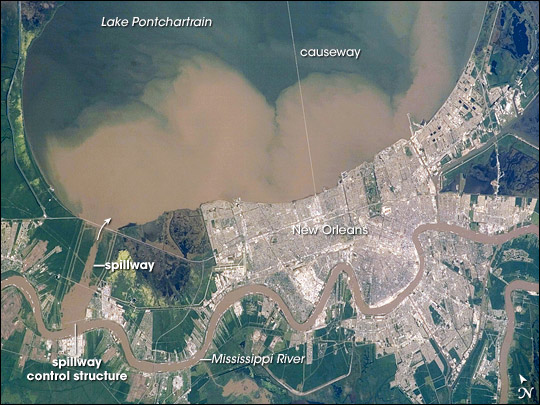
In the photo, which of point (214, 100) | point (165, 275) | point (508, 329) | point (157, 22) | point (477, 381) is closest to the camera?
point (165, 275)

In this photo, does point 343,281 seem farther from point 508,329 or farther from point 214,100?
point 214,100

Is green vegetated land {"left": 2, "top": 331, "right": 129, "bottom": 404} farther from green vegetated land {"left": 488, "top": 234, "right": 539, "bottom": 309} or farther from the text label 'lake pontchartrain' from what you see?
green vegetated land {"left": 488, "top": 234, "right": 539, "bottom": 309}

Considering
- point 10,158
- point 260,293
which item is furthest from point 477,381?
point 10,158

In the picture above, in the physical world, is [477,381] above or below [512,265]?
below

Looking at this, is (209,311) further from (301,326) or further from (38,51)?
(38,51)

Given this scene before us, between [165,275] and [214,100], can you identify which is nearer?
[165,275]

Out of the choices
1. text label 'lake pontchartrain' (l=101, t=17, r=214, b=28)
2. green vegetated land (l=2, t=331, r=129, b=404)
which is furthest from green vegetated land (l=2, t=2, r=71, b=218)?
green vegetated land (l=2, t=331, r=129, b=404)

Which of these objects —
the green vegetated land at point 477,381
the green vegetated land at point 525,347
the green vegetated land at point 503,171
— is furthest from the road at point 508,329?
the green vegetated land at point 503,171
